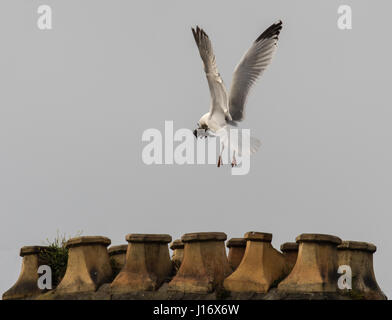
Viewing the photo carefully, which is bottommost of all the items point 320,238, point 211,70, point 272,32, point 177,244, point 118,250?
point 118,250

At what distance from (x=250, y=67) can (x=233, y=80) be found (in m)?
0.55

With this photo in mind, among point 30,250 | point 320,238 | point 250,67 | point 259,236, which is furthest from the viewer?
point 250,67

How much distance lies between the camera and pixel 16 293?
20781 millimetres

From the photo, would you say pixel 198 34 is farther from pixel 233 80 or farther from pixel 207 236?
pixel 207 236

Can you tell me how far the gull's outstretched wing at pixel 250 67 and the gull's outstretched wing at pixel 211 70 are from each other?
1026 mm

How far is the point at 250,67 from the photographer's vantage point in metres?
22.3

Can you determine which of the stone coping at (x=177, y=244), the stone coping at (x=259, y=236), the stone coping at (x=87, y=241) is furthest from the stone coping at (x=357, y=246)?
the stone coping at (x=87, y=241)

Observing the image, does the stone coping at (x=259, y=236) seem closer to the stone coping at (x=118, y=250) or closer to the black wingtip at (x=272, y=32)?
the stone coping at (x=118, y=250)

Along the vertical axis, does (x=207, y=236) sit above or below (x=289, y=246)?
above

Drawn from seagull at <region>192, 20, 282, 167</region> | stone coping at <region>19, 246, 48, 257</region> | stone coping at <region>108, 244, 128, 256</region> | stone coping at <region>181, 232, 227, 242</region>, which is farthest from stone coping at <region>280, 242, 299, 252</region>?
stone coping at <region>19, 246, 48, 257</region>

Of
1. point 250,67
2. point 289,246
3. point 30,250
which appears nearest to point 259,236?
point 289,246

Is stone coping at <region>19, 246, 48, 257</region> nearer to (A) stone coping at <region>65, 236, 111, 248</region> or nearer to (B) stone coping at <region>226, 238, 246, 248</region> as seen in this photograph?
(A) stone coping at <region>65, 236, 111, 248</region>

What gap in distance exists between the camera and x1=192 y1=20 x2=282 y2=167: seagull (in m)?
20.4
